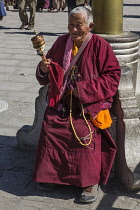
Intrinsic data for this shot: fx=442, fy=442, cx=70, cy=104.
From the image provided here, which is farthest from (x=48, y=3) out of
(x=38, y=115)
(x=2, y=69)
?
(x=38, y=115)

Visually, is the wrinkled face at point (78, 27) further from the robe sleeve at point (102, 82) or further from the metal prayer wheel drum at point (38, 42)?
the metal prayer wheel drum at point (38, 42)

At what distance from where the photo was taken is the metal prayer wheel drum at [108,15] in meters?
3.93

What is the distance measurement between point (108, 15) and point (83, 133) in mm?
1159

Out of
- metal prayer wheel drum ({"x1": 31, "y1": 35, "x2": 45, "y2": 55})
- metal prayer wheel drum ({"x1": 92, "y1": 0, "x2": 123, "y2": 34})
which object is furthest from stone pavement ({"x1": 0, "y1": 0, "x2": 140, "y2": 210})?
metal prayer wheel drum ({"x1": 92, "y1": 0, "x2": 123, "y2": 34})

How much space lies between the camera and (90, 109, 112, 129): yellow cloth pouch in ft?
11.4

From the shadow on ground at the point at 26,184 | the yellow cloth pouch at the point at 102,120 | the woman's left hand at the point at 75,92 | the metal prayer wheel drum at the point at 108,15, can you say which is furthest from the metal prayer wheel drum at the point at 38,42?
the shadow on ground at the point at 26,184

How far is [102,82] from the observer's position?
3.38 m

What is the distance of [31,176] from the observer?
3871 mm

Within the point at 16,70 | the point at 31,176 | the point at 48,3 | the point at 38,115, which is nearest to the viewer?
the point at 31,176

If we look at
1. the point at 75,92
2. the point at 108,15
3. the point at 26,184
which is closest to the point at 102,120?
the point at 75,92

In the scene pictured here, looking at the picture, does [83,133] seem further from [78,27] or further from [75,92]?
[78,27]

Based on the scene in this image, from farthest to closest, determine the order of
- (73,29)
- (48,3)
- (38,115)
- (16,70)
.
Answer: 1. (48,3)
2. (16,70)
3. (38,115)
4. (73,29)

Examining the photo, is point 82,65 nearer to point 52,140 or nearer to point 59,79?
point 59,79

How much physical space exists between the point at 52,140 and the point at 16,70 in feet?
13.8
